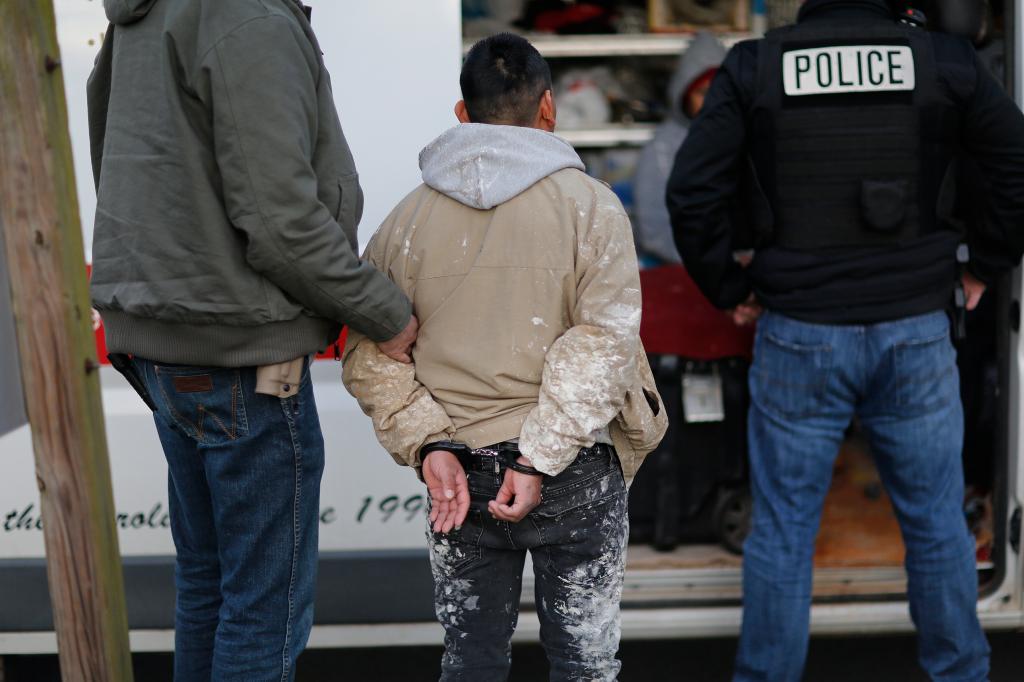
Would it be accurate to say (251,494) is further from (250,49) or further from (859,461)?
(859,461)

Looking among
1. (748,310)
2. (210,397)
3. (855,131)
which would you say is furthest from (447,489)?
(855,131)

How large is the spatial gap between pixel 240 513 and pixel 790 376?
53.3 inches

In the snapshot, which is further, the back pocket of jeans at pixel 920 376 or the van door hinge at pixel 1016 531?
the van door hinge at pixel 1016 531

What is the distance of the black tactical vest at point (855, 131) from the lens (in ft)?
7.98

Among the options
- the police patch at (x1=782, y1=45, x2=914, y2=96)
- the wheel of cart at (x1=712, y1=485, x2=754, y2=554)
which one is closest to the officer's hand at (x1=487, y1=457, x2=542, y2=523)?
the police patch at (x1=782, y1=45, x2=914, y2=96)

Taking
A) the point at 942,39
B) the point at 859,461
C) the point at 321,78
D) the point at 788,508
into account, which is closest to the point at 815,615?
the point at 788,508

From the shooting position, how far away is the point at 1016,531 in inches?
109

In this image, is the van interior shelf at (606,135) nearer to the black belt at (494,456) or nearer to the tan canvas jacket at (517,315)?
the tan canvas jacket at (517,315)

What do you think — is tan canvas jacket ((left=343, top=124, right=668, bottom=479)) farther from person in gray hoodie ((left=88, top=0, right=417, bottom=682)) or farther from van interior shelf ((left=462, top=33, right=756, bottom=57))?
van interior shelf ((left=462, top=33, right=756, bottom=57))

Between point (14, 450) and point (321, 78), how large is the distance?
1.33m

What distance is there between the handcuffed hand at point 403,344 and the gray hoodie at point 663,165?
175 cm

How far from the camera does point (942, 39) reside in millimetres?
2480

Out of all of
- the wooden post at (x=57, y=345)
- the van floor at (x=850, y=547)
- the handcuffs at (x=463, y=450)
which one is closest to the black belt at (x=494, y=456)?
the handcuffs at (x=463, y=450)

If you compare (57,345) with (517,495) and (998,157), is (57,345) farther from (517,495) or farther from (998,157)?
(998,157)
